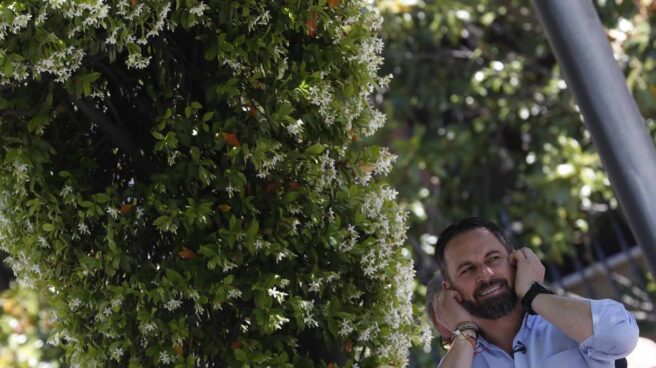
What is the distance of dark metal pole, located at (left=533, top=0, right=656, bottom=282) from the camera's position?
2658mm

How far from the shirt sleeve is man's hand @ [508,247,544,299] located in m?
0.21

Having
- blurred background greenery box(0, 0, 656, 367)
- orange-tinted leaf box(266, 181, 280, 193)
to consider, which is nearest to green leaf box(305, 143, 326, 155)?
orange-tinted leaf box(266, 181, 280, 193)

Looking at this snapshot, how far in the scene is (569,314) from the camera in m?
2.75

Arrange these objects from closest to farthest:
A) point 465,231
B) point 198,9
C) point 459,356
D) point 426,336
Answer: point 198,9
point 426,336
point 459,356
point 465,231

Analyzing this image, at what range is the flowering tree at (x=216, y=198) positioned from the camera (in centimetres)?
244

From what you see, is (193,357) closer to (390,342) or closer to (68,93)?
(390,342)

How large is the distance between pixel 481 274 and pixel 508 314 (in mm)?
135

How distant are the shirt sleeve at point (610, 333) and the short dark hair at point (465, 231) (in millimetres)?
418

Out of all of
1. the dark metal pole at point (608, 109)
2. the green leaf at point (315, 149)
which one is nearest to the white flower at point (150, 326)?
the green leaf at point (315, 149)

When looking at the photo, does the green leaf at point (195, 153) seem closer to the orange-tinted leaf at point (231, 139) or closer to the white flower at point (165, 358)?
the orange-tinted leaf at point (231, 139)

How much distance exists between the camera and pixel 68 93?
2.44 meters

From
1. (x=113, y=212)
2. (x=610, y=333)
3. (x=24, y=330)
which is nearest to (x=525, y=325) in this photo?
(x=610, y=333)

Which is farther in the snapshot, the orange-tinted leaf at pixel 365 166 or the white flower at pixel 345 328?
the orange-tinted leaf at pixel 365 166

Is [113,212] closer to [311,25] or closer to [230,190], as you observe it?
[230,190]
